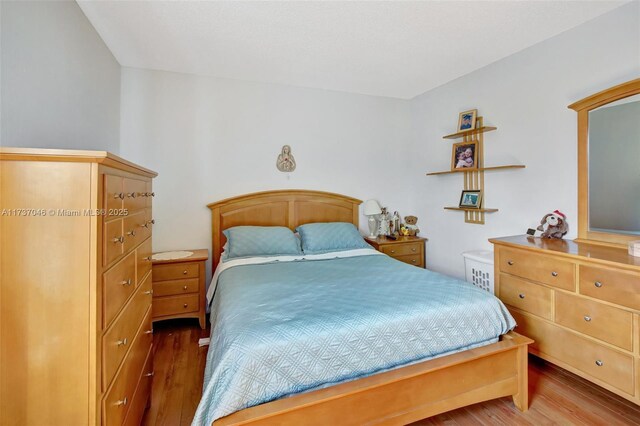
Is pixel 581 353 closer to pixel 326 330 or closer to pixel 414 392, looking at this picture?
pixel 414 392

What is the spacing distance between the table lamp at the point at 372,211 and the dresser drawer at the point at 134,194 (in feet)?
8.00

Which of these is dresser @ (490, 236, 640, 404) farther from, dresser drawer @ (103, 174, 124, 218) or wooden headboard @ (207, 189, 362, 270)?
dresser drawer @ (103, 174, 124, 218)

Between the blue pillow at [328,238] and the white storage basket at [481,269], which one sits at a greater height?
the blue pillow at [328,238]

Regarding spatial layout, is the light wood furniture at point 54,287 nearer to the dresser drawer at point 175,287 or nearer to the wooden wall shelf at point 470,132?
the dresser drawer at point 175,287

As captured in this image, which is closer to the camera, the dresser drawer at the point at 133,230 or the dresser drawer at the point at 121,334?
the dresser drawer at the point at 121,334

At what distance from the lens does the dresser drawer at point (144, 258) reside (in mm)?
1438

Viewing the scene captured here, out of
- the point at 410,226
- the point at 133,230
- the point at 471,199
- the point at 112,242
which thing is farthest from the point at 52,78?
the point at 410,226

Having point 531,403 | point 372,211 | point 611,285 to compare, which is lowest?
point 531,403

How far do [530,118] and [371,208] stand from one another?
1.71 meters

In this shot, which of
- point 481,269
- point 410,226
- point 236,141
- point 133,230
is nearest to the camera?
point 133,230

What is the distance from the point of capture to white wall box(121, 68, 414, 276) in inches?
112

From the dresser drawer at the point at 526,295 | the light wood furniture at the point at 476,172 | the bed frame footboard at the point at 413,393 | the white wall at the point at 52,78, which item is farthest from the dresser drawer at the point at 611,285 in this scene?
the white wall at the point at 52,78

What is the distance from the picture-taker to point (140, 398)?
4.78ft

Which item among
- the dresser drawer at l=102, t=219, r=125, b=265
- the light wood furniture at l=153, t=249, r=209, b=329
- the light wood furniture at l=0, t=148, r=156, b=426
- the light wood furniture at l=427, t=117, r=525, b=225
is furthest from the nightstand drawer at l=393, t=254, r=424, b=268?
the light wood furniture at l=0, t=148, r=156, b=426
